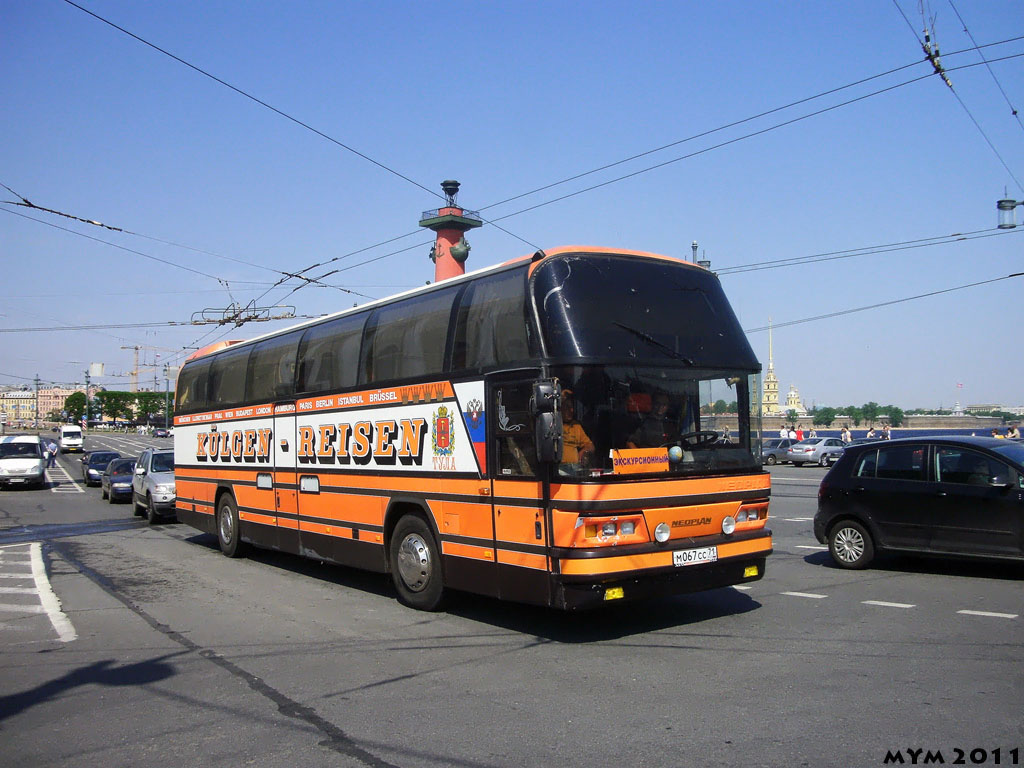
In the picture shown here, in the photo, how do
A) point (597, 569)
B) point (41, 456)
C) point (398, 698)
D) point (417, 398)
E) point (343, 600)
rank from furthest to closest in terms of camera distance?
point (41, 456) < point (343, 600) < point (417, 398) < point (597, 569) < point (398, 698)

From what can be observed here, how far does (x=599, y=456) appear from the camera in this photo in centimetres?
732

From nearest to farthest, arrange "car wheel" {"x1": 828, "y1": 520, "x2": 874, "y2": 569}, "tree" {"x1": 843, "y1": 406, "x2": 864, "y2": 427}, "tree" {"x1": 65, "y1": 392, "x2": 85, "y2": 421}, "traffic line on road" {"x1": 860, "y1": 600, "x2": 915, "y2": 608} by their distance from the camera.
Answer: "traffic line on road" {"x1": 860, "y1": 600, "x2": 915, "y2": 608} → "car wheel" {"x1": 828, "y1": 520, "x2": 874, "y2": 569} → "tree" {"x1": 843, "y1": 406, "x2": 864, "y2": 427} → "tree" {"x1": 65, "y1": 392, "x2": 85, "y2": 421}

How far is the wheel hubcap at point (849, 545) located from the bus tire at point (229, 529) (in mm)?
A: 9053

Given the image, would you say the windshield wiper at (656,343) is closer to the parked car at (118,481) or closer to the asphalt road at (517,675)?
the asphalt road at (517,675)

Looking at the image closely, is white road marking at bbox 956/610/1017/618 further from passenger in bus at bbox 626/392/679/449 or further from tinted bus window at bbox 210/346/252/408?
tinted bus window at bbox 210/346/252/408

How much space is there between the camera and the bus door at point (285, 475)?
12352 millimetres

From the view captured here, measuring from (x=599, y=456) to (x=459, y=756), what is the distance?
299cm

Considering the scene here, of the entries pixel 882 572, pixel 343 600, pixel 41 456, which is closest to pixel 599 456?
pixel 343 600

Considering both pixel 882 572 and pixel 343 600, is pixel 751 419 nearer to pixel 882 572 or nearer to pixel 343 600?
pixel 882 572

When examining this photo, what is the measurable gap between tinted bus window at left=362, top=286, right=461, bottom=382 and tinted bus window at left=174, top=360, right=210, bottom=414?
22.2ft

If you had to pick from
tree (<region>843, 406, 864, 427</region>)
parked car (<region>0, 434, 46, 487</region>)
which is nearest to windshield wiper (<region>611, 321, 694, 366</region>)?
parked car (<region>0, 434, 46, 487</region>)

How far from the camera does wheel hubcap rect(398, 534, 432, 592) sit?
9.32 meters

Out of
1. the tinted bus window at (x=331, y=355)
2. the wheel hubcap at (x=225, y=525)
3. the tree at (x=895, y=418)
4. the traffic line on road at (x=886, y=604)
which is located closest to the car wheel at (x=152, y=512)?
the wheel hubcap at (x=225, y=525)

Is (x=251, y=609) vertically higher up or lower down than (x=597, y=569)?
lower down
